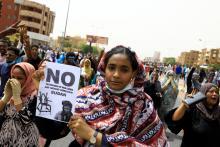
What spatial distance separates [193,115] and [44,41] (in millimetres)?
108753

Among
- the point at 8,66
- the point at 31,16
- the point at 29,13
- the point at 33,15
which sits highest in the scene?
the point at 29,13

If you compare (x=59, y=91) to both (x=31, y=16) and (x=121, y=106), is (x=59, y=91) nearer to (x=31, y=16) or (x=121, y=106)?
(x=121, y=106)

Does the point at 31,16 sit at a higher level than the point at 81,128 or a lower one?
higher

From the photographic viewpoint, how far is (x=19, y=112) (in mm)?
3410

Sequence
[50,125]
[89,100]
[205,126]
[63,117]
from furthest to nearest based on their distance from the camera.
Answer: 1. [205,126]
2. [50,125]
3. [89,100]
4. [63,117]

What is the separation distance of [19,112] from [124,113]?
→ 1.19 metres

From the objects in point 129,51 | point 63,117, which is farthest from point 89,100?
point 129,51

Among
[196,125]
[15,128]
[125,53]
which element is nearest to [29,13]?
[196,125]

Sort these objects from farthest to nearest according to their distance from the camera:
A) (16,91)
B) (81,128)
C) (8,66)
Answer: (8,66) < (16,91) < (81,128)

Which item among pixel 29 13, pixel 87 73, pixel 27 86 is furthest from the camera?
pixel 29 13

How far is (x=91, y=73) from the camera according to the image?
11.6 m

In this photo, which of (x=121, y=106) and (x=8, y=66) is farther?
(x=8, y=66)

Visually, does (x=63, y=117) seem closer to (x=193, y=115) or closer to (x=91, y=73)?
(x=193, y=115)

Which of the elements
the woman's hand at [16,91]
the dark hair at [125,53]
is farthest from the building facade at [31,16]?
the dark hair at [125,53]
